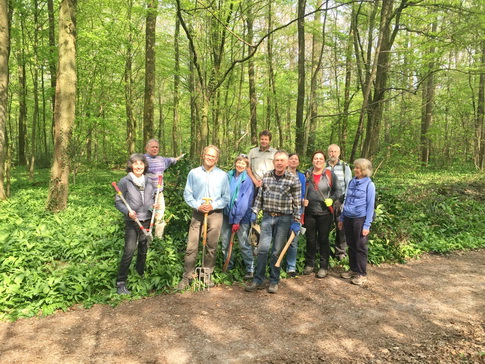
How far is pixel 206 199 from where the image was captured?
4.46m

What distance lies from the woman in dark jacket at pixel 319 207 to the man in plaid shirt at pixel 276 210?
1.61 ft

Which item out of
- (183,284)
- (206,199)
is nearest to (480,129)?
(206,199)

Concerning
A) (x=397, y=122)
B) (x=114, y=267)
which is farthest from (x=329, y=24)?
(x=114, y=267)

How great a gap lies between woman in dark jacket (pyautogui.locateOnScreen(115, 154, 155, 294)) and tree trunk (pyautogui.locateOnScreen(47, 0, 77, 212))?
158 inches

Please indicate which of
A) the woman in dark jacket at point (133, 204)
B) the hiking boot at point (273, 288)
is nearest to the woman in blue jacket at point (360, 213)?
the hiking boot at point (273, 288)

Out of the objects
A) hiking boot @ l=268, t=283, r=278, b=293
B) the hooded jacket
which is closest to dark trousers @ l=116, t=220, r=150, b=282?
the hooded jacket

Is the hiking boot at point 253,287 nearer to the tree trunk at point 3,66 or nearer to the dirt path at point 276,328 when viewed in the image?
the dirt path at point 276,328

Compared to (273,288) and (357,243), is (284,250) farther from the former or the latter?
(357,243)

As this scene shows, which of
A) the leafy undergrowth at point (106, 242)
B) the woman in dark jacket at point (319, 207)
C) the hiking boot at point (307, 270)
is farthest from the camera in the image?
the hiking boot at point (307, 270)

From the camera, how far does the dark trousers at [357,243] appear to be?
468 cm

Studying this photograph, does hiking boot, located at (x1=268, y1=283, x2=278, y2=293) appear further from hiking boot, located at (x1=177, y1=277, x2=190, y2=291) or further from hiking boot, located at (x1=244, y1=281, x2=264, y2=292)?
hiking boot, located at (x1=177, y1=277, x2=190, y2=291)

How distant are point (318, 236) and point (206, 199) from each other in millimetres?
2014

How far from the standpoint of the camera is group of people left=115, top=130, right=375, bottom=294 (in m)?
4.31

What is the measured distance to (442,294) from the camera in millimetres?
4395
